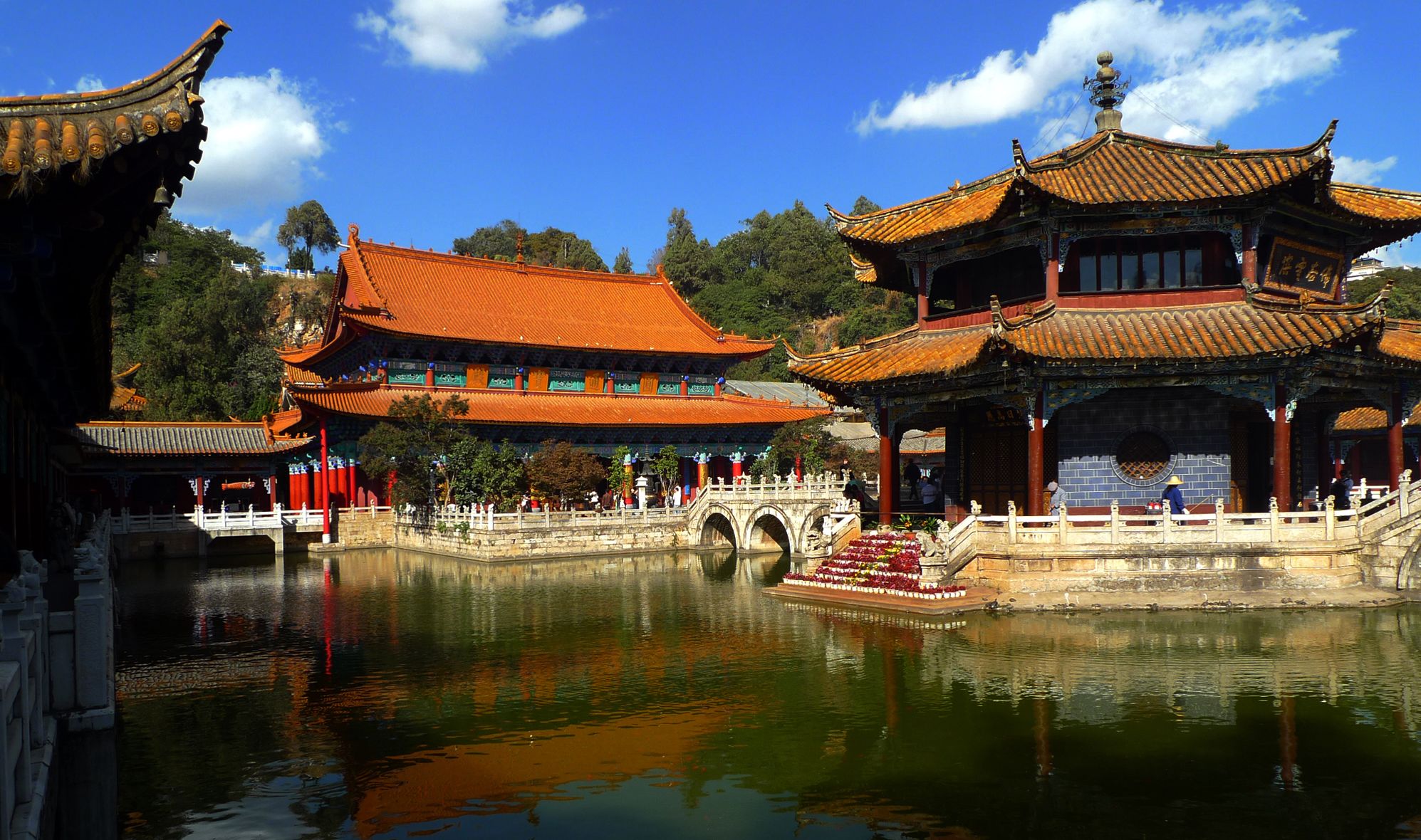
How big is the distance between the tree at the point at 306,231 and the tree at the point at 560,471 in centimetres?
8890

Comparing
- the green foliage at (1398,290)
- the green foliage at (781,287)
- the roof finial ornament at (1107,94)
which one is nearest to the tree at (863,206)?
the green foliage at (781,287)

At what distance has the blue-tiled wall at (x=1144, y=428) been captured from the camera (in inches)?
856

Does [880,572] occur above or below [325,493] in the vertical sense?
below

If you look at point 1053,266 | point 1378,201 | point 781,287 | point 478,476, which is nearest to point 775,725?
point 1053,266

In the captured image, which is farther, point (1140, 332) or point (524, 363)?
point (524, 363)

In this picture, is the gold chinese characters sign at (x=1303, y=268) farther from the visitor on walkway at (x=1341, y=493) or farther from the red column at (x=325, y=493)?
the red column at (x=325, y=493)

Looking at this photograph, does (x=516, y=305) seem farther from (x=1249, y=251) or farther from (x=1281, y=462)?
(x=1281, y=462)

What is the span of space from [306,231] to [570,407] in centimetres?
8814

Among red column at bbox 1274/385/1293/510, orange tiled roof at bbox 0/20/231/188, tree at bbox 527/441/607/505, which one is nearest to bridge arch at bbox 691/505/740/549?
tree at bbox 527/441/607/505

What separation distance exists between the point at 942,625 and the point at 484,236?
105 m

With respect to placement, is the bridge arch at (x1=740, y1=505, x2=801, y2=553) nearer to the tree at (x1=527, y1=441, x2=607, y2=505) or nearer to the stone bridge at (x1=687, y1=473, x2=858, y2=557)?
the stone bridge at (x1=687, y1=473, x2=858, y2=557)

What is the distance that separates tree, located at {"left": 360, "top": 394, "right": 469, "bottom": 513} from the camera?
1462 inches

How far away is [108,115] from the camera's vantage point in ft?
25.8

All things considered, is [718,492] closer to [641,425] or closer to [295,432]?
[641,425]
